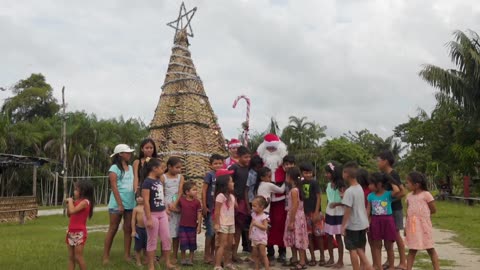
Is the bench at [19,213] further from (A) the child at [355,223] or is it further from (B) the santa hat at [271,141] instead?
(A) the child at [355,223]

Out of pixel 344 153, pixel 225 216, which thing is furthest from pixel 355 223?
Answer: pixel 344 153

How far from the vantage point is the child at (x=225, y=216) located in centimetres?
548

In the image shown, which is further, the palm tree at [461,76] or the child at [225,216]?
the palm tree at [461,76]

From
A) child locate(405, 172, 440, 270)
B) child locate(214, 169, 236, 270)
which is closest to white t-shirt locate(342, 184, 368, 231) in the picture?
child locate(405, 172, 440, 270)

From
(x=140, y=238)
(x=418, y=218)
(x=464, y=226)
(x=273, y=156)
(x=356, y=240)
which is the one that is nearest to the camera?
(x=356, y=240)

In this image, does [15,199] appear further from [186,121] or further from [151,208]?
[151,208]

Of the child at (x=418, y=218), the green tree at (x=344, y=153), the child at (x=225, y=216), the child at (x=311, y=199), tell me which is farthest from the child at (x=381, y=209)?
the green tree at (x=344, y=153)

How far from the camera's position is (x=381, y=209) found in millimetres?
5539

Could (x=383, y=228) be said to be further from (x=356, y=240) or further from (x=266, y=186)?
(x=266, y=186)

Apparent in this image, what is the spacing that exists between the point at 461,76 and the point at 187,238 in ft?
46.9

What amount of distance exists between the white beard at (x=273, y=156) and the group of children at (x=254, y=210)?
0.76 ft

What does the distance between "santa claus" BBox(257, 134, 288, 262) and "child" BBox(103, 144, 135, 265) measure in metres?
Result: 1.76

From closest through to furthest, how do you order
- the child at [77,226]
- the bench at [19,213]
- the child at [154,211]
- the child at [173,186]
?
the child at [77,226], the child at [154,211], the child at [173,186], the bench at [19,213]

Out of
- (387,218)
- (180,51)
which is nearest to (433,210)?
(387,218)
